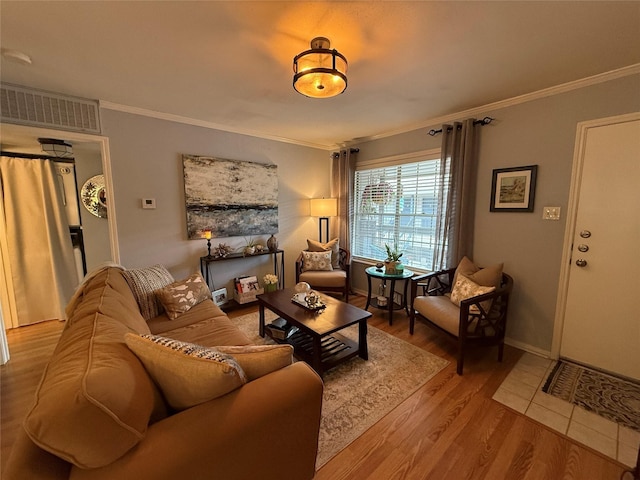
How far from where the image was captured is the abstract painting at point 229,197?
3.20 meters

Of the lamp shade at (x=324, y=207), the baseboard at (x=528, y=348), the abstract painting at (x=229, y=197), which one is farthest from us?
the lamp shade at (x=324, y=207)

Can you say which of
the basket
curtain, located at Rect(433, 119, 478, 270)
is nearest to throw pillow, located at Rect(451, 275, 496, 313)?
curtain, located at Rect(433, 119, 478, 270)

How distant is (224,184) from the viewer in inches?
134

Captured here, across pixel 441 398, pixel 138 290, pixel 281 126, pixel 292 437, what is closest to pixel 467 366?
pixel 441 398

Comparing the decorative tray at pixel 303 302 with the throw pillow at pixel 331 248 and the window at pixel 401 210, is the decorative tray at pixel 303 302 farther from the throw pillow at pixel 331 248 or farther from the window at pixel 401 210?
the window at pixel 401 210

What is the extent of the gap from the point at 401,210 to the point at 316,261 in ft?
4.55

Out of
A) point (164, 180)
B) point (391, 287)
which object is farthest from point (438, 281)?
point (164, 180)

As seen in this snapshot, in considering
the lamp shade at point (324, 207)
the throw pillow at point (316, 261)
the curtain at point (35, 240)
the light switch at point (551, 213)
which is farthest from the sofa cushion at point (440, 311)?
the curtain at point (35, 240)

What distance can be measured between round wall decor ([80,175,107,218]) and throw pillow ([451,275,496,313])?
448 cm

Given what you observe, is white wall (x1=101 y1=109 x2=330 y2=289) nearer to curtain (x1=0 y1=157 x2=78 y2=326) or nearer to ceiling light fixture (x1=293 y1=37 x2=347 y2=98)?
curtain (x1=0 y1=157 x2=78 y2=326)

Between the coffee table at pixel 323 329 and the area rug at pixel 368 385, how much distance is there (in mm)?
116

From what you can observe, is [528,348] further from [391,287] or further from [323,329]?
[323,329]

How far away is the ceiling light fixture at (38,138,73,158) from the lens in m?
2.86

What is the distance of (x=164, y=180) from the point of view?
3.02 metres
